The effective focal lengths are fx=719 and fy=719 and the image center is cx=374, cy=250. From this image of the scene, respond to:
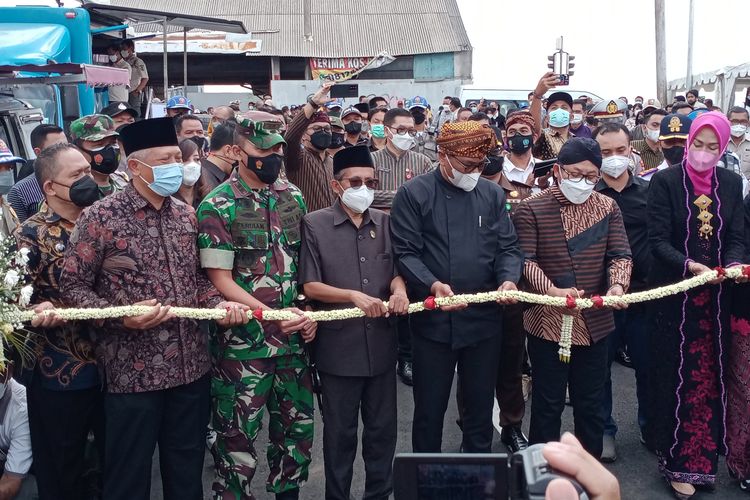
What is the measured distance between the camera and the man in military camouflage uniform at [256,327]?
3.68 meters

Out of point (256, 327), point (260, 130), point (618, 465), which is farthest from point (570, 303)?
point (260, 130)

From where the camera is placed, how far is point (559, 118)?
7422 millimetres

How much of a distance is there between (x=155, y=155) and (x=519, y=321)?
276cm

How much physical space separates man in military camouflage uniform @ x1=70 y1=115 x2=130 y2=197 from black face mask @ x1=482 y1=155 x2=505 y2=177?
102 inches

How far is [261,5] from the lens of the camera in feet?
124

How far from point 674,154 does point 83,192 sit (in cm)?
427

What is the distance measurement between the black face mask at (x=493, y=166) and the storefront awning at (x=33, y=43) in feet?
19.0

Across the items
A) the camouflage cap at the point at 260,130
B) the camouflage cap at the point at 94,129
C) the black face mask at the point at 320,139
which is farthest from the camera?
the black face mask at the point at 320,139

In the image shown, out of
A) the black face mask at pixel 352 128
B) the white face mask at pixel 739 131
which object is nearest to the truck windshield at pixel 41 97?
the black face mask at pixel 352 128

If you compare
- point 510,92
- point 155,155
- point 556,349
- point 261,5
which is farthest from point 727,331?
point 261,5

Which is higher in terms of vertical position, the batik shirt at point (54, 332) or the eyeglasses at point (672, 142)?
the eyeglasses at point (672, 142)

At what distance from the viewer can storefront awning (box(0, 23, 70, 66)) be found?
852 cm

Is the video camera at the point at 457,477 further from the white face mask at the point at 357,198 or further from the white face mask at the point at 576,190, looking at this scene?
the white face mask at the point at 576,190

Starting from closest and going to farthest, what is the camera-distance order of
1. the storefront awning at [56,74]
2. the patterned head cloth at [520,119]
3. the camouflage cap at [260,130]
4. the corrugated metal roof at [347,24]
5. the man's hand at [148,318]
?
the man's hand at [148,318]
the camouflage cap at [260,130]
the patterned head cloth at [520,119]
the storefront awning at [56,74]
the corrugated metal roof at [347,24]
